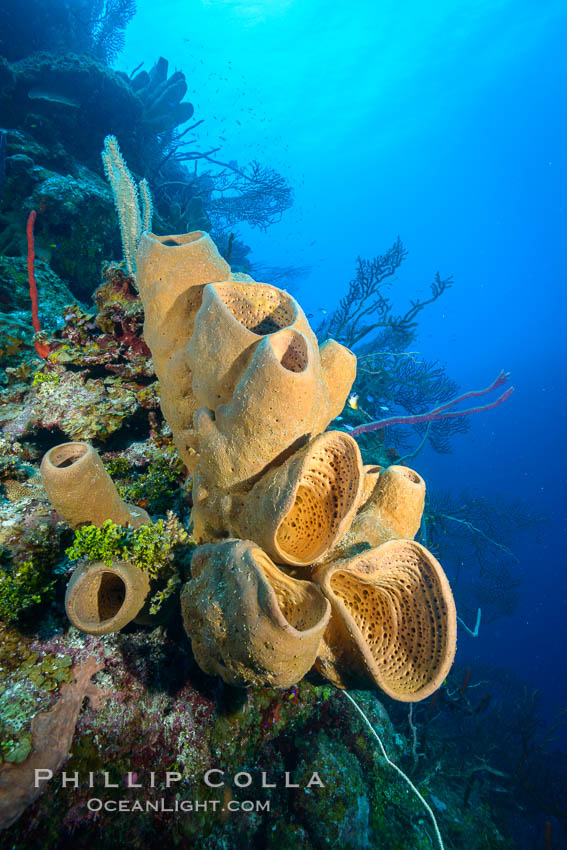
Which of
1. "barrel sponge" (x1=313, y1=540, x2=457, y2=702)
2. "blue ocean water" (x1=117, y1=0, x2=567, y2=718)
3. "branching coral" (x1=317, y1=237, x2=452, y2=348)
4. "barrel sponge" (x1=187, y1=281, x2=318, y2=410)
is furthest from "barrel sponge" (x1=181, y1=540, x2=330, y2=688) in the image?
"blue ocean water" (x1=117, y1=0, x2=567, y2=718)

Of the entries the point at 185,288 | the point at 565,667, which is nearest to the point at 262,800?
the point at 185,288

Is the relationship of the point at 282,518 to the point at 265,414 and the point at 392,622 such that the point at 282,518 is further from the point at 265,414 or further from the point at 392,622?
the point at 392,622

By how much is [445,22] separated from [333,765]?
75.8 meters

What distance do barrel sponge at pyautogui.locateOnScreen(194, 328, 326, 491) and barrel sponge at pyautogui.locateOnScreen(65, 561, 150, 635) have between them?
59 centimetres

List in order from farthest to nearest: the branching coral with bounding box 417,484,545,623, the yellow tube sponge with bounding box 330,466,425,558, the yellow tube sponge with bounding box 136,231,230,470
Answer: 1. the branching coral with bounding box 417,484,545,623
2. the yellow tube sponge with bounding box 136,231,230,470
3. the yellow tube sponge with bounding box 330,466,425,558

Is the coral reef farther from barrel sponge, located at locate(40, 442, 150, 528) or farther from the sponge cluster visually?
barrel sponge, located at locate(40, 442, 150, 528)

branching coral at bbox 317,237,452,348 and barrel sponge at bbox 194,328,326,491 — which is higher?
branching coral at bbox 317,237,452,348

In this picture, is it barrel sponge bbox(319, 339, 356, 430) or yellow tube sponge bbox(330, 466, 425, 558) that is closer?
yellow tube sponge bbox(330, 466, 425, 558)

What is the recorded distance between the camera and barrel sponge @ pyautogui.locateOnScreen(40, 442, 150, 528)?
70.9 inches

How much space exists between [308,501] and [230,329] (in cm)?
93

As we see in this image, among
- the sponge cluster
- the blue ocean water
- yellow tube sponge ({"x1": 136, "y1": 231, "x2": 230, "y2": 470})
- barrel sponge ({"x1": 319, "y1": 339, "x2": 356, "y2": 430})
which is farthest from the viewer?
the blue ocean water

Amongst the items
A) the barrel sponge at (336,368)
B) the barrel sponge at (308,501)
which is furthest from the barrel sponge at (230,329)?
the barrel sponge at (308,501)

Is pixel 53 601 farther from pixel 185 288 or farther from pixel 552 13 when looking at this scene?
pixel 552 13

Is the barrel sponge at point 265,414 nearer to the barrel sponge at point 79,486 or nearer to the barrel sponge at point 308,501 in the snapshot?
the barrel sponge at point 308,501
